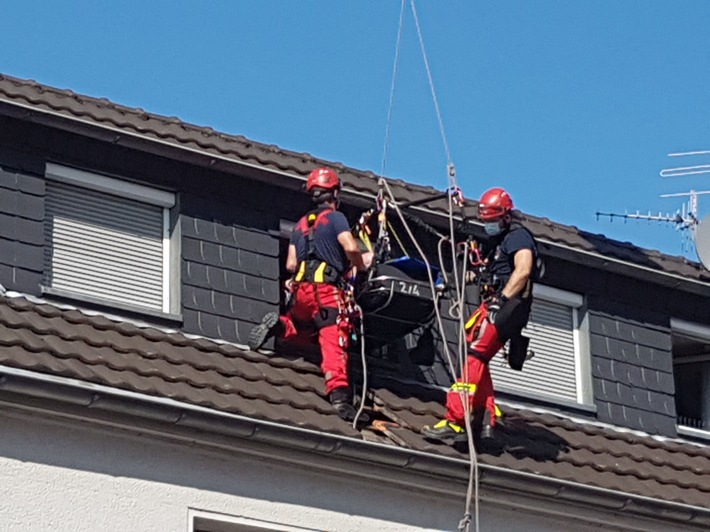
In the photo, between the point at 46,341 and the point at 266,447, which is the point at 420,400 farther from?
the point at 46,341

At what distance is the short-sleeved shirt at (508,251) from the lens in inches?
635

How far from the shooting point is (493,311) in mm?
16016

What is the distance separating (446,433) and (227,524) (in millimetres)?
2078

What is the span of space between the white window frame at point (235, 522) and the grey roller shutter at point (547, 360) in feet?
12.8

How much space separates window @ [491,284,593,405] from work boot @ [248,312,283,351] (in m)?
2.64

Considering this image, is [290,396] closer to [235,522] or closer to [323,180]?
[235,522]

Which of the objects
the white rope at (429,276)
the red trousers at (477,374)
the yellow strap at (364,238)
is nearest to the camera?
the red trousers at (477,374)

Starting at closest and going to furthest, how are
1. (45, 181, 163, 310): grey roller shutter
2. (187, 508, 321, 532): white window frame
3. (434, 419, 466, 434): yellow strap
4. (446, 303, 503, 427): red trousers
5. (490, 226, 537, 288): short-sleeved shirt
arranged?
1. (187, 508, 321, 532): white window frame
2. (434, 419, 466, 434): yellow strap
3. (446, 303, 503, 427): red trousers
4. (45, 181, 163, 310): grey roller shutter
5. (490, 226, 537, 288): short-sleeved shirt

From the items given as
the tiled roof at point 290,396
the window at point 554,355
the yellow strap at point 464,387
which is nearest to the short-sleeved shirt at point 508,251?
the yellow strap at point 464,387

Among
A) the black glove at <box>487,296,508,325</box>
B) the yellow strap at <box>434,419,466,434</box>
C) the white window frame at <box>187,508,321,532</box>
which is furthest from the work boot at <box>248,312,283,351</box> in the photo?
the white window frame at <box>187,508,321,532</box>

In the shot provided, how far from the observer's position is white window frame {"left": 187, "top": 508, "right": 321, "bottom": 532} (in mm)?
13773

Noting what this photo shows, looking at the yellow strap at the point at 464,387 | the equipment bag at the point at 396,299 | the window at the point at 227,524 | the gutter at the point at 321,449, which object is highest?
the equipment bag at the point at 396,299

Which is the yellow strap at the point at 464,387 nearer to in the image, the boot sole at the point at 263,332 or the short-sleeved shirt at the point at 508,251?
the short-sleeved shirt at the point at 508,251

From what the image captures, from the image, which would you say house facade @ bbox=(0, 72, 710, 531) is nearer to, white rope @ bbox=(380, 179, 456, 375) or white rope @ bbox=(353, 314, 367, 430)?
white rope @ bbox=(353, 314, 367, 430)
